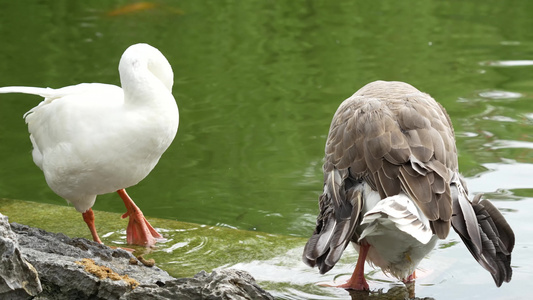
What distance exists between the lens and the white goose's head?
192 inches

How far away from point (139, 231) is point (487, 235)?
2.49 meters

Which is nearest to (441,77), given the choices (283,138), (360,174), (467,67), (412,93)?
(467,67)

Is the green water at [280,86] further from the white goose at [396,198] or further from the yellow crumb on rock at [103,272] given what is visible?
the yellow crumb on rock at [103,272]

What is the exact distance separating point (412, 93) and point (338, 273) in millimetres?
1245

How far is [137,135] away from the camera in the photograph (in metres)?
4.77

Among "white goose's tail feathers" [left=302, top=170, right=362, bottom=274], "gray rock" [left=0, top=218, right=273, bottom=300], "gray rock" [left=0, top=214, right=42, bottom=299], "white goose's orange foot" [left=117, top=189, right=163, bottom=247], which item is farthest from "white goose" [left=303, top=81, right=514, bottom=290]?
"white goose's orange foot" [left=117, top=189, right=163, bottom=247]

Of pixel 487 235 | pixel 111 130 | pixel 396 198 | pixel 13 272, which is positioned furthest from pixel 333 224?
pixel 13 272

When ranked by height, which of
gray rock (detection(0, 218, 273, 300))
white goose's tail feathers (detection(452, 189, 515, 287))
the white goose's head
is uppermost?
the white goose's head

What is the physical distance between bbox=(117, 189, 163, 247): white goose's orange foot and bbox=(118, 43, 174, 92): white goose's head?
1.00m

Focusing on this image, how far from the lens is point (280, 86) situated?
10.1 meters

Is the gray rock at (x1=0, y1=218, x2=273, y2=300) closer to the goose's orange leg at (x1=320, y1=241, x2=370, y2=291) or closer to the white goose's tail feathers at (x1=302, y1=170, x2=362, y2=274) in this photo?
the white goose's tail feathers at (x1=302, y1=170, x2=362, y2=274)

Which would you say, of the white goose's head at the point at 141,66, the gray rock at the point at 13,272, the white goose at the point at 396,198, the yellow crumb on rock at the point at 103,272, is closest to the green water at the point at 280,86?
the white goose at the point at 396,198

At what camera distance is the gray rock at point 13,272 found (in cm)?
344

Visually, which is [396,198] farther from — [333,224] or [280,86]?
[280,86]
